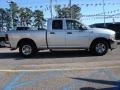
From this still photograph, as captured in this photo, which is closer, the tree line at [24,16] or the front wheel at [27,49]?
the front wheel at [27,49]

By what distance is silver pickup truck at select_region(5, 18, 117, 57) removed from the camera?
17422 millimetres

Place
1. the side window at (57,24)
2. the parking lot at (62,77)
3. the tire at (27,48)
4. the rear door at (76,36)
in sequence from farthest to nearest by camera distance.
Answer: the tire at (27,48) < the side window at (57,24) < the rear door at (76,36) < the parking lot at (62,77)

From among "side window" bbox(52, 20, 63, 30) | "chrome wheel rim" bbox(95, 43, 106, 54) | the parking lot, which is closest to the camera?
the parking lot

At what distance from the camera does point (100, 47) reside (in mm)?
17578

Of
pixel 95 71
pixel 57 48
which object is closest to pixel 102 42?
pixel 57 48

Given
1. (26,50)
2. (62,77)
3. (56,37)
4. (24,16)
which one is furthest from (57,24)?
(24,16)

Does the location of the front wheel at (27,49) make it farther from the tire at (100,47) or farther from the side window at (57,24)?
the tire at (100,47)

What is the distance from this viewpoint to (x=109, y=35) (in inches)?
687

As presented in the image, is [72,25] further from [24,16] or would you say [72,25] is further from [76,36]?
[24,16]

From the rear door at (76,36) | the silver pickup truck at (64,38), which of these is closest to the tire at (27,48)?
the silver pickup truck at (64,38)

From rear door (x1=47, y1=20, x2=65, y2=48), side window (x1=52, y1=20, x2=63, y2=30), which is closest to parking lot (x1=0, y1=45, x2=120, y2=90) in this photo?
rear door (x1=47, y1=20, x2=65, y2=48)

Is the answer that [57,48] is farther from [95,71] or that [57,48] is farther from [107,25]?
[107,25]

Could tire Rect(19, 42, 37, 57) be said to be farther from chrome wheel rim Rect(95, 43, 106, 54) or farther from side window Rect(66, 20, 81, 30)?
chrome wheel rim Rect(95, 43, 106, 54)

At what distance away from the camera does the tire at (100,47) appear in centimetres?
1750
